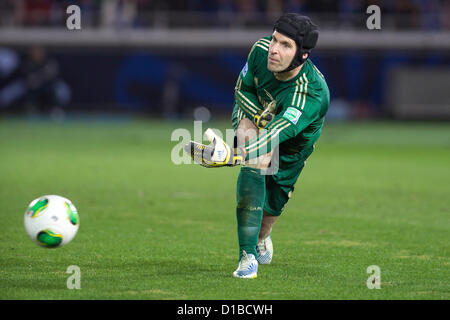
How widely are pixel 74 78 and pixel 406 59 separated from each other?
1416 cm

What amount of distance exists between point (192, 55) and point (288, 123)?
29.2 m

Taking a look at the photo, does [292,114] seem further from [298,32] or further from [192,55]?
[192,55]

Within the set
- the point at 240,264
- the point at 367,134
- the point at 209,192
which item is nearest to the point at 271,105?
the point at 240,264

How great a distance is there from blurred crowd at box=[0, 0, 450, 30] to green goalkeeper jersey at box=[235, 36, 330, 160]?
2613cm

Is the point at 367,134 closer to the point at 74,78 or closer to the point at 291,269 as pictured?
the point at 74,78

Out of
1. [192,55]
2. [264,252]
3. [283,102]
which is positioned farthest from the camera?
[192,55]

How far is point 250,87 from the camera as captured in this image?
7.29 m

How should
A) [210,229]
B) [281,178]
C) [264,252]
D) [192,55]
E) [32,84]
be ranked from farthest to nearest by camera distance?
[192,55] < [32,84] < [210,229] < [264,252] < [281,178]

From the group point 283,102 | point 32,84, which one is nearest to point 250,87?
point 283,102

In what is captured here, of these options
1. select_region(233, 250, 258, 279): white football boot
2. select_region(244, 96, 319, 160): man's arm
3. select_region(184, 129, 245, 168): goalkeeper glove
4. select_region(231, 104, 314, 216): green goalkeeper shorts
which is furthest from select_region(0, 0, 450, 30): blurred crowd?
select_region(184, 129, 245, 168): goalkeeper glove

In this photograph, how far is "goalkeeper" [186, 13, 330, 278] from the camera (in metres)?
6.55

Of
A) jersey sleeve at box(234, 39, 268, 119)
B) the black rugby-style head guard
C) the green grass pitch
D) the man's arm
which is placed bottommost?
the green grass pitch

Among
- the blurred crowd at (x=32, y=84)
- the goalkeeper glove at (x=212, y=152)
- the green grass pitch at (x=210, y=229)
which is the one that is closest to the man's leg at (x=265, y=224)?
the green grass pitch at (x=210, y=229)

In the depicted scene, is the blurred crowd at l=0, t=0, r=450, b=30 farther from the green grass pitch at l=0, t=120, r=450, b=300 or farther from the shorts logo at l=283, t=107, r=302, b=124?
the shorts logo at l=283, t=107, r=302, b=124
